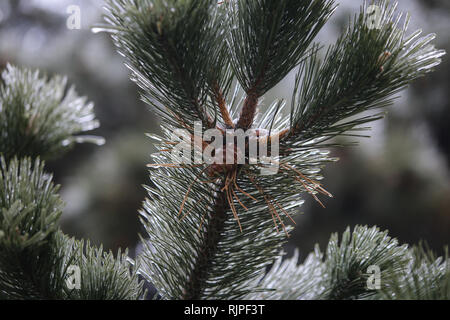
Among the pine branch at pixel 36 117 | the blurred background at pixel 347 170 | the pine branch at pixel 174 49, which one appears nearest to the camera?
the pine branch at pixel 174 49

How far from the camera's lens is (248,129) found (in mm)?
393

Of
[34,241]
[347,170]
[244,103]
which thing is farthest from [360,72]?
[347,170]

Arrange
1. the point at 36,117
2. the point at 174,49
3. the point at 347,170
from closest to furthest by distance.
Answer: the point at 174,49 → the point at 36,117 → the point at 347,170

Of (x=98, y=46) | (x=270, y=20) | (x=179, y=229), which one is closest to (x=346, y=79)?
(x=270, y=20)

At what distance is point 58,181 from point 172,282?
1.65 m

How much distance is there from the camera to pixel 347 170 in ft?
5.68

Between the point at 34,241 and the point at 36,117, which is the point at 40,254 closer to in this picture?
the point at 34,241

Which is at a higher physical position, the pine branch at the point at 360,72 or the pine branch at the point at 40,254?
the pine branch at the point at 360,72

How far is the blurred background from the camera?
1.63 meters

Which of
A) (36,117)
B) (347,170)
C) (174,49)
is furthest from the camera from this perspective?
(347,170)

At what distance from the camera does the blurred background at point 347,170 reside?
1.63 meters

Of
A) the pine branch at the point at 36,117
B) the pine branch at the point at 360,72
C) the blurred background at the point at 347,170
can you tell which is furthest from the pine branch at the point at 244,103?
the blurred background at the point at 347,170

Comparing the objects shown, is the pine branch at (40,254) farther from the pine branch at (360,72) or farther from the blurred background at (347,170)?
the blurred background at (347,170)

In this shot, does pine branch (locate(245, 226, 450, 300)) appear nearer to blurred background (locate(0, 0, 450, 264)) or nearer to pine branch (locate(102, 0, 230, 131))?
pine branch (locate(102, 0, 230, 131))
